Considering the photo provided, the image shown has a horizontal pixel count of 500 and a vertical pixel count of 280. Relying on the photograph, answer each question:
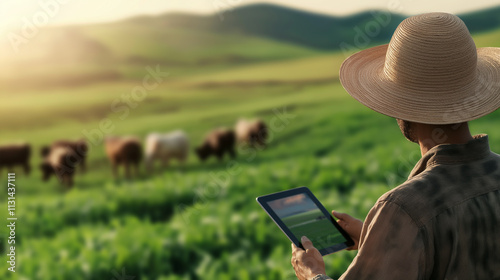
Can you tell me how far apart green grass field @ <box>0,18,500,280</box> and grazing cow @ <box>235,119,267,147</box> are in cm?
36

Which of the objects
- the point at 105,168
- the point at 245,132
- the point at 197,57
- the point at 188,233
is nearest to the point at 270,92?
the point at 197,57

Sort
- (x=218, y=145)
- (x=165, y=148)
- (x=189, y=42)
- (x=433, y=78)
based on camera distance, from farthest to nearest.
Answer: (x=189, y=42), (x=218, y=145), (x=165, y=148), (x=433, y=78)

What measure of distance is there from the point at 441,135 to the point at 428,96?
15 cm

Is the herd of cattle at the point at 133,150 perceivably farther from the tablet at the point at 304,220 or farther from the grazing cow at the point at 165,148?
the tablet at the point at 304,220

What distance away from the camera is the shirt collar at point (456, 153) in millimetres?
1981

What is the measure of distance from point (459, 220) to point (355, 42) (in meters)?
22.9

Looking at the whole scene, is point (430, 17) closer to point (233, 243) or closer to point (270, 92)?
point (233, 243)

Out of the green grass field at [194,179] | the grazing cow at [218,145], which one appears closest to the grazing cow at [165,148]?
the green grass field at [194,179]

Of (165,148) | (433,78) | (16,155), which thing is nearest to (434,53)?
(433,78)

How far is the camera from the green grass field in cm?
590

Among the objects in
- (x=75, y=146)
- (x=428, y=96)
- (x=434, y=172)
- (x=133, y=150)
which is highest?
(x=428, y=96)

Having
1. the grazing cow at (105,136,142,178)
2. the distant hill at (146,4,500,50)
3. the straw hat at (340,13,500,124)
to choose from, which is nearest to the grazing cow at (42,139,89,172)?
the grazing cow at (105,136,142,178)

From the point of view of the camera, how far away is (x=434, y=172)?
1.95 m

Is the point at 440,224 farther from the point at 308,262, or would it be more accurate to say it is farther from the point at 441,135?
the point at 308,262
